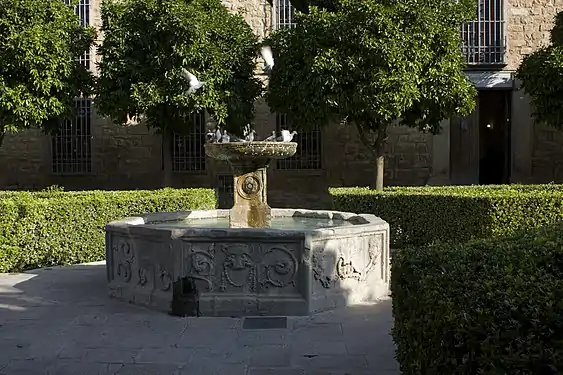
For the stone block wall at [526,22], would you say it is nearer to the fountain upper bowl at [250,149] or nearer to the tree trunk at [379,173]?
the tree trunk at [379,173]

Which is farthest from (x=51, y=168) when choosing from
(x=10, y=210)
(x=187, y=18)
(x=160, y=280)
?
(x=160, y=280)

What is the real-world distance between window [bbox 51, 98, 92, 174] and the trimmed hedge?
772 cm

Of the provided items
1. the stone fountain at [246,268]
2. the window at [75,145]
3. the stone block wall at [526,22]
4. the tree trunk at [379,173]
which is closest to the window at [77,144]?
the window at [75,145]

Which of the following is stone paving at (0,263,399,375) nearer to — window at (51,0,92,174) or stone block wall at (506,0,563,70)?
window at (51,0,92,174)

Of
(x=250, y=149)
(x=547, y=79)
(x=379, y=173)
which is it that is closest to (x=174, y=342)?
(x=250, y=149)

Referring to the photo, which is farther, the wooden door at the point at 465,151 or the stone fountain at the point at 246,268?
the wooden door at the point at 465,151

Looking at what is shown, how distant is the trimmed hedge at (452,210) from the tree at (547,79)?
1.77 metres

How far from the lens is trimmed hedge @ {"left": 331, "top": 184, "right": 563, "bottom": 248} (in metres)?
8.51

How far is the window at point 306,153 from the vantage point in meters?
15.6

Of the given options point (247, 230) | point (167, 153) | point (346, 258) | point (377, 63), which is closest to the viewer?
point (247, 230)

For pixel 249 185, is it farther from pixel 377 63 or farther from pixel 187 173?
pixel 187 173

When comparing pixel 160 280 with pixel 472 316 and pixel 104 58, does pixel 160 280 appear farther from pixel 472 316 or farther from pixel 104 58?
pixel 104 58

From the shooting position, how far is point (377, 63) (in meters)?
11.1

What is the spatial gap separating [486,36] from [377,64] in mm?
5854
